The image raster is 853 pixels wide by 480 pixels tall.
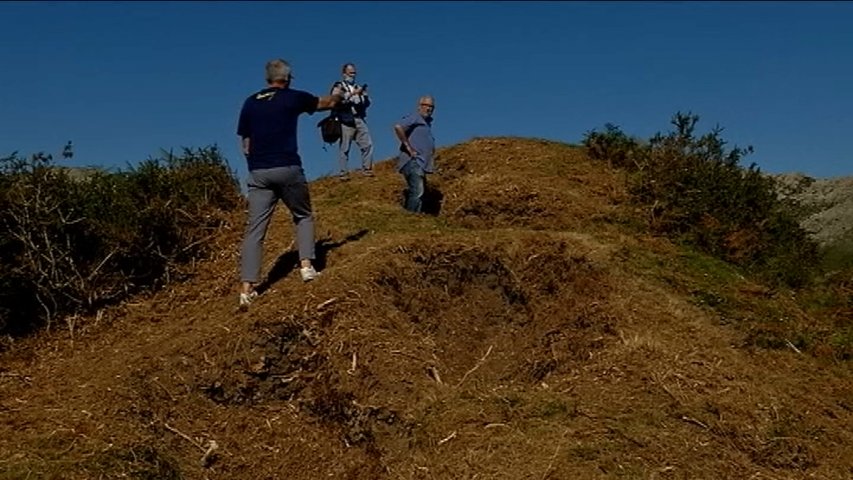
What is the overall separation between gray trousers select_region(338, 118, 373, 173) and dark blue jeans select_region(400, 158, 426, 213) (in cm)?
172

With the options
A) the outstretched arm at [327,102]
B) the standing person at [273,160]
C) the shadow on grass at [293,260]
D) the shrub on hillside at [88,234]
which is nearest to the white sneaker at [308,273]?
the standing person at [273,160]

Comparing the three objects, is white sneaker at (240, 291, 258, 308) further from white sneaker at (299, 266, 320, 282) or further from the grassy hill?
white sneaker at (299, 266, 320, 282)

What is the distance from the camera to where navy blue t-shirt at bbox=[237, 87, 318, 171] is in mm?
7777

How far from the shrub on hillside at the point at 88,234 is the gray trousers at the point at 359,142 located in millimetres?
2572

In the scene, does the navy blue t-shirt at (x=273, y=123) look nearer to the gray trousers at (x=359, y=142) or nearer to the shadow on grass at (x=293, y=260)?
the shadow on grass at (x=293, y=260)

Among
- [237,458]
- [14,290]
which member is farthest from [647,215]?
[14,290]

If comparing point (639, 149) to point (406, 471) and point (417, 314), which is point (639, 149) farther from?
point (406, 471)

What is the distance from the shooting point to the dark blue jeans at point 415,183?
1091cm

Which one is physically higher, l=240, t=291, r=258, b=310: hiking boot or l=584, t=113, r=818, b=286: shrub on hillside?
l=584, t=113, r=818, b=286: shrub on hillside

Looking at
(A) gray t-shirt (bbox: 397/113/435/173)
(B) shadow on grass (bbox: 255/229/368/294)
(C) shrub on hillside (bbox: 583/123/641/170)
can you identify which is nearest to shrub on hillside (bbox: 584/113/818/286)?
(C) shrub on hillside (bbox: 583/123/641/170)

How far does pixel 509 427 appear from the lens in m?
6.35

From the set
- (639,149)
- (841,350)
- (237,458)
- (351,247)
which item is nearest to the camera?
(237,458)

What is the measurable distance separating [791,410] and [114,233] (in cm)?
700

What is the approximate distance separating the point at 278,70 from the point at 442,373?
3197 mm
